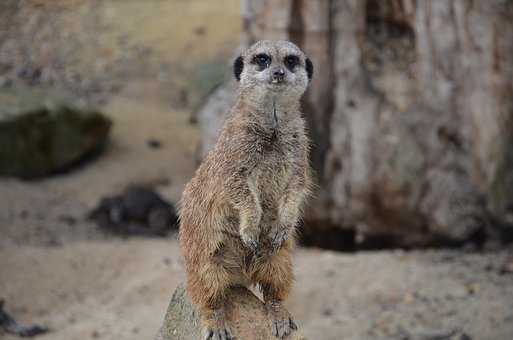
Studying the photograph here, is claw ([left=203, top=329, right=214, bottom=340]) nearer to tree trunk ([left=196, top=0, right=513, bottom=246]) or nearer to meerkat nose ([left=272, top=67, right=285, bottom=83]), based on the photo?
meerkat nose ([left=272, top=67, right=285, bottom=83])

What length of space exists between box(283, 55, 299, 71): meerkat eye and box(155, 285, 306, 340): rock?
0.91 metres

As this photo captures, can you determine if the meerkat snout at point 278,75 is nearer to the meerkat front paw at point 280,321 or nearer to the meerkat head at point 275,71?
the meerkat head at point 275,71

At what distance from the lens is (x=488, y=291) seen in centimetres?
498

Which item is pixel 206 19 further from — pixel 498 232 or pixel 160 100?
pixel 498 232

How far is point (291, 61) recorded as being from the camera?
324 cm

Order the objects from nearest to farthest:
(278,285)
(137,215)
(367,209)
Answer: (278,285) < (367,209) < (137,215)

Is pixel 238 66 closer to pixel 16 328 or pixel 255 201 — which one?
pixel 255 201

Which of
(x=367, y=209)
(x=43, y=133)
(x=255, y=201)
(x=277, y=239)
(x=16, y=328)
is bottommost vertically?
(x=16, y=328)

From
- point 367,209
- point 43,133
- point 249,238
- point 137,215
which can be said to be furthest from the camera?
point 43,133

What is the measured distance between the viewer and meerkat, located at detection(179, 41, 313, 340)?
3.12 m

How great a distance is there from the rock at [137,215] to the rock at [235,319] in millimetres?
2982

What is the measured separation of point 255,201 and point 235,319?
0.48 metres

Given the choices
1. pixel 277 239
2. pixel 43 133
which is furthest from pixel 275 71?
pixel 43 133

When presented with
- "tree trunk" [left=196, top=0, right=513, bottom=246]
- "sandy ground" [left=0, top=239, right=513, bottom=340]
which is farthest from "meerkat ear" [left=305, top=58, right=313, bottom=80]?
"tree trunk" [left=196, top=0, right=513, bottom=246]
